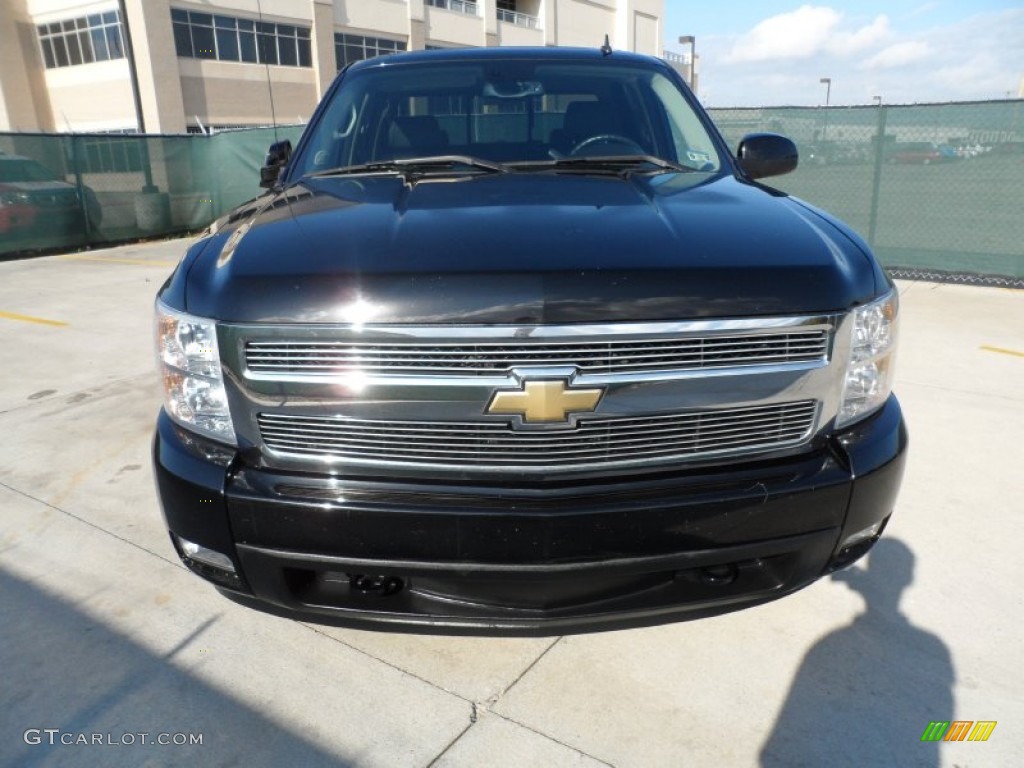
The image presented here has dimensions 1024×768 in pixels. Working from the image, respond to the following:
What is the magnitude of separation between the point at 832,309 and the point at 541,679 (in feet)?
4.50

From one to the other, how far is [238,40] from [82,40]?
21.8 feet

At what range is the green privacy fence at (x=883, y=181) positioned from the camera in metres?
8.88

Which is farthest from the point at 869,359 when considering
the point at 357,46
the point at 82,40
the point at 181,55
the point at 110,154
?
the point at 357,46

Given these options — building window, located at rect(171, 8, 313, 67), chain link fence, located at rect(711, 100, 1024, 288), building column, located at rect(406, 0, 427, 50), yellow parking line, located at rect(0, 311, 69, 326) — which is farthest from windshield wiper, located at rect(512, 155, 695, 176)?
building column, located at rect(406, 0, 427, 50)

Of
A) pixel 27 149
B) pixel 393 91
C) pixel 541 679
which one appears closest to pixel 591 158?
pixel 393 91

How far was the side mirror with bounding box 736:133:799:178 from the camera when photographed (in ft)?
11.2

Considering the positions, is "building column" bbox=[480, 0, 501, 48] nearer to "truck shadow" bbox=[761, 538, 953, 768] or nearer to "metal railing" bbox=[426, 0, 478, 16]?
"metal railing" bbox=[426, 0, 478, 16]

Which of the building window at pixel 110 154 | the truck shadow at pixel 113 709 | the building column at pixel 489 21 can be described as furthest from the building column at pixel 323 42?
the truck shadow at pixel 113 709

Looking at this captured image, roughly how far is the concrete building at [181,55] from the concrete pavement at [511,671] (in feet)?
99.0

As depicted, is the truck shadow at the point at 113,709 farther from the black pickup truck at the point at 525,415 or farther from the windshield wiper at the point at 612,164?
the windshield wiper at the point at 612,164

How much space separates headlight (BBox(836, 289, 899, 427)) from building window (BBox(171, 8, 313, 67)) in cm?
3421

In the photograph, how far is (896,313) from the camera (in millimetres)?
2160

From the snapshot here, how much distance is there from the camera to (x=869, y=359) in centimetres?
207

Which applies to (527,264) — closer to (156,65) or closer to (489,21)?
(156,65)
